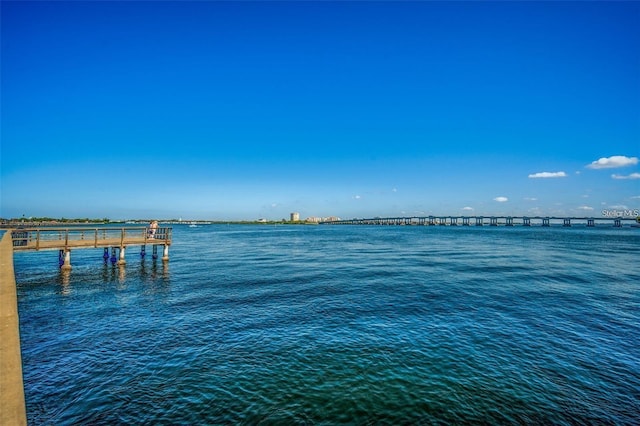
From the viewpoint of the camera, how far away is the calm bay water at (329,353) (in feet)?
30.5

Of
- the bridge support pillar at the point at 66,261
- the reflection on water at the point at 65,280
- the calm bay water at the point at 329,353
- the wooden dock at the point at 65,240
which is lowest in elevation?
the calm bay water at the point at 329,353

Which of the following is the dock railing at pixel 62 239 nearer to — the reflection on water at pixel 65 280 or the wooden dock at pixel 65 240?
the wooden dock at pixel 65 240

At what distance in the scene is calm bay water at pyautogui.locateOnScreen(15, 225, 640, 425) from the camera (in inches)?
365

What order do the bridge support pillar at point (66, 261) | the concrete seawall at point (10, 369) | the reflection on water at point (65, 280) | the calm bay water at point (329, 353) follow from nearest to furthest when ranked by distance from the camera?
1. the concrete seawall at point (10, 369)
2. the calm bay water at point (329, 353)
3. the reflection on water at point (65, 280)
4. the bridge support pillar at point (66, 261)

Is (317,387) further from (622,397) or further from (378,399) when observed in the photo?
(622,397)

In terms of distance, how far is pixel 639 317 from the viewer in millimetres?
18188

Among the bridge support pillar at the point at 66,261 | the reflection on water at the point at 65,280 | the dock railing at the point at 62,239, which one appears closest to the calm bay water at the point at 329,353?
the reflection on water at the point at 65,280

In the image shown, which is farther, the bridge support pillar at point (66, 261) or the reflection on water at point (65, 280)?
the bridge support pillar at point (66, 261)

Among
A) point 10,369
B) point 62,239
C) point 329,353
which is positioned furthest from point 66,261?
point 10,369

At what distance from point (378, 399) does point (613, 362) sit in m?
10.2

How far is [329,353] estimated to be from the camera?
12.8 metres

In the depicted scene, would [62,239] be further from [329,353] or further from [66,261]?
[329,353]

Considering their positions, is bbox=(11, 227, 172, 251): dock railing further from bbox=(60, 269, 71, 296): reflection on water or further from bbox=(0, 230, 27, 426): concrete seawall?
bbox=(0, 230, 27, 426): concrete seawall

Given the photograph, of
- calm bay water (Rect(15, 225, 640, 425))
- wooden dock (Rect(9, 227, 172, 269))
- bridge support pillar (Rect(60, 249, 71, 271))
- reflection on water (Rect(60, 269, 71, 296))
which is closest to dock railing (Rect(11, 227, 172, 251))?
wooden dock (Rect(9, 227, 172, 269))
